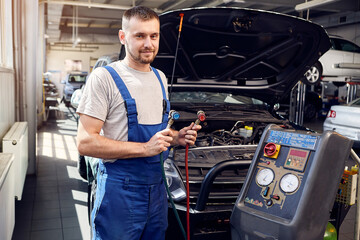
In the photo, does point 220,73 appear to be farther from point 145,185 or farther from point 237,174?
point 145,185

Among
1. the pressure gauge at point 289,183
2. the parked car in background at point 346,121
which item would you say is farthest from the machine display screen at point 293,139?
the parked car in background at point 346,121

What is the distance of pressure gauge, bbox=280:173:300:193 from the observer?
1.51 meters

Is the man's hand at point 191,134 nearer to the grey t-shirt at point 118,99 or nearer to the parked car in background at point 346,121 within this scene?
the grey t-shirt at point 118,99

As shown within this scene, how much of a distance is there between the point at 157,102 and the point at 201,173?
3.07 feet

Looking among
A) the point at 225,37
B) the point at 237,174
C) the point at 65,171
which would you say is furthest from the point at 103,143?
the point at 65,171

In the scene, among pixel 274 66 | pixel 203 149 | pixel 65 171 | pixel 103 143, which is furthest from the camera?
pixel 65 171

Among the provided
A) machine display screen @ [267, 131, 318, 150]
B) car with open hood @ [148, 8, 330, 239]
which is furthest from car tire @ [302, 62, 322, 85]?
machine display screen @ [267, 131, 318, 150]

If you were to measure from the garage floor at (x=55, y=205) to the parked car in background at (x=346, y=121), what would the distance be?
97.2 inches

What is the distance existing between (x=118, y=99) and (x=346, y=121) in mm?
5831

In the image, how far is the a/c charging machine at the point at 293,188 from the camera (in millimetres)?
1460

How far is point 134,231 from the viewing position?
5.43 feet

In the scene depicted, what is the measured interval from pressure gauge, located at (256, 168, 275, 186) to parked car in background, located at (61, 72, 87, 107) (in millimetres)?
11950

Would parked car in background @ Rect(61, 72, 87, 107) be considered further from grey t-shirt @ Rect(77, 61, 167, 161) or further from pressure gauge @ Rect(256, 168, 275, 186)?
pressure gauge @ Rect(256, 168, 275, 186)

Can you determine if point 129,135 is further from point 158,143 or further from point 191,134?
point 191,134
